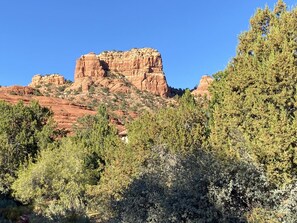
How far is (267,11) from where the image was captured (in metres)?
20.1

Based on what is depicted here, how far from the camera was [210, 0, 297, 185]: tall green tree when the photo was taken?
14336mm

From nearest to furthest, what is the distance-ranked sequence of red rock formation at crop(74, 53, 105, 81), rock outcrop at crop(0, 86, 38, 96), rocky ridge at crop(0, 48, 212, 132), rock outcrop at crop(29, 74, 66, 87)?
rocky ridge at crop(0, 48, 212, 132)
rock outcrop at crop(0, 86, 38, 96)
rock outcrop at crop(29, 74, 66, 87)
red rock formation at crop(74, 53, 105, 81)

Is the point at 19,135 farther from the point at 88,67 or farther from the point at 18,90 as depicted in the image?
the point at 88,67

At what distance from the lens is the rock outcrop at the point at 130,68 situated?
146375 mm

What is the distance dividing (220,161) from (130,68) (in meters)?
145

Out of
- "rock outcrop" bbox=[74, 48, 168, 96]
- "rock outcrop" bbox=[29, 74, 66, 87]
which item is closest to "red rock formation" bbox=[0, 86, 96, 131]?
"rock outcrop" bbox=[74, 48, 168, 96]

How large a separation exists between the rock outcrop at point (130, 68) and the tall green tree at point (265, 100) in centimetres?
11680

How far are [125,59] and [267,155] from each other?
150 metres

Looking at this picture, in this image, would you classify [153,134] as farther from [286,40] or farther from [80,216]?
[286,40]

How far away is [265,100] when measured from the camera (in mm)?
16453

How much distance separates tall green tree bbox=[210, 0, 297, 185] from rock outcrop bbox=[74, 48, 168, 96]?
11680 cm

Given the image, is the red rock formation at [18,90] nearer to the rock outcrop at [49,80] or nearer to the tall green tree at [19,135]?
the rock outcrop at [49,80]

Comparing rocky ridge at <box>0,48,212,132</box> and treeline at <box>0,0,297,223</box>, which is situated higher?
rocky ridge at <box>0,48,212,132</box>

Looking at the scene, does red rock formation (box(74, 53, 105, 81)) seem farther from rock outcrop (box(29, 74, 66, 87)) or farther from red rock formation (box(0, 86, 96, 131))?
red rock formation (box(0, 86, 96, 131))
